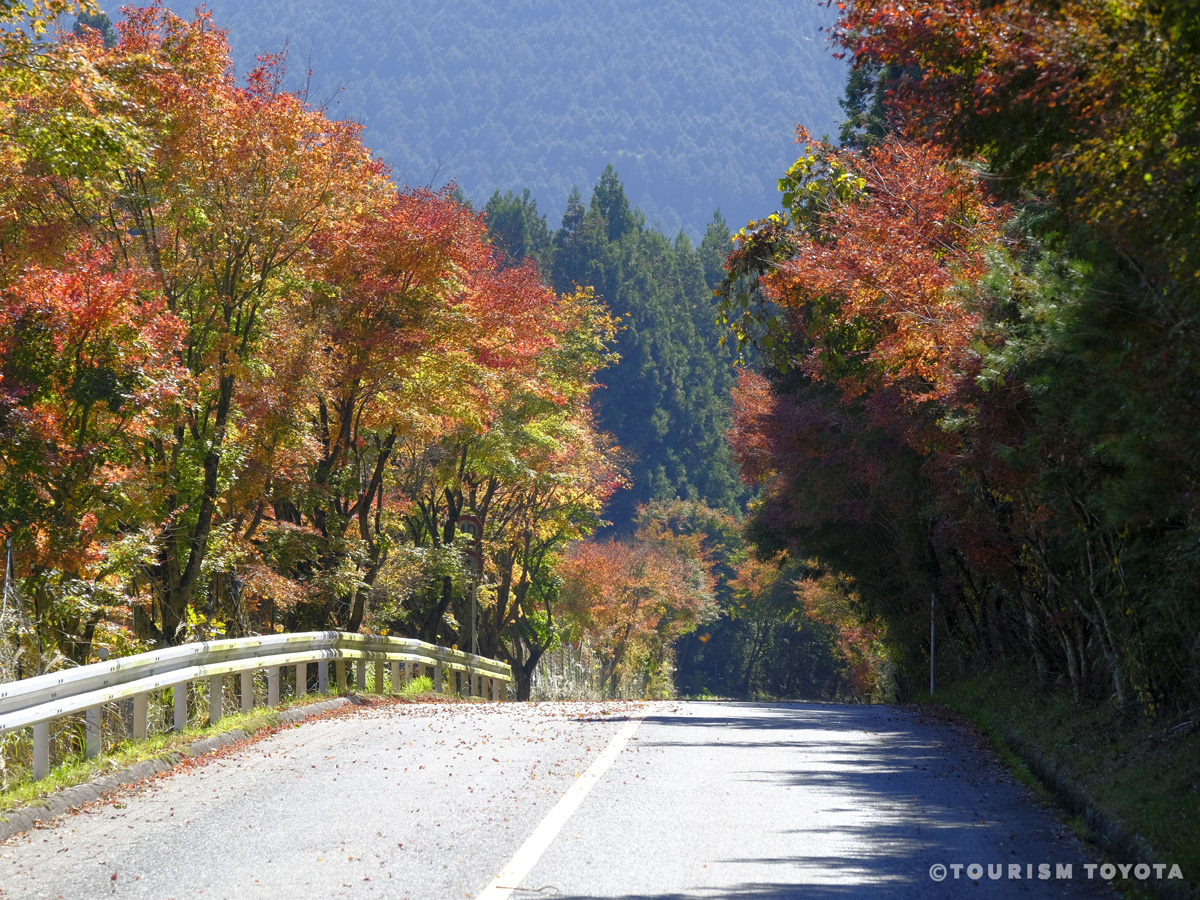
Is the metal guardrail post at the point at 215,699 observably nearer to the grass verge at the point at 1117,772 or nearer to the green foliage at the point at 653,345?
the grass verge at the point at 1117,772

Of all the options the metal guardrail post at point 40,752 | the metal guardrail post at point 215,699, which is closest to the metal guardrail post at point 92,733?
the metal guardrail post at point 40,752

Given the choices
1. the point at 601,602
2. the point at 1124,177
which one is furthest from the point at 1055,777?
the point at 601,602

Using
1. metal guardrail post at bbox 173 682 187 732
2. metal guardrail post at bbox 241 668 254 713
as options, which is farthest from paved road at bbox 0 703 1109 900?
metal guardrail post at bbox 241 668 254 713

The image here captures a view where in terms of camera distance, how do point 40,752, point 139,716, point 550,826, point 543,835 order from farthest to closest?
point 139,716
point 40,752
point 550,826
point 543,835

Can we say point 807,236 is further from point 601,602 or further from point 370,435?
point 601,602

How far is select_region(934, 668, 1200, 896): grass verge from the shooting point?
7367 mm

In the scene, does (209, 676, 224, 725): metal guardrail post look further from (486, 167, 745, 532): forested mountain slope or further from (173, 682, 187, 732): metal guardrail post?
(486, 167, 745, 532): forested mountain slope

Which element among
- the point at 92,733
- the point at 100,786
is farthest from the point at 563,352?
the point at 100,786

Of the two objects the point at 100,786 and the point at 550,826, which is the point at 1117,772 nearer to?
the point at 550,826

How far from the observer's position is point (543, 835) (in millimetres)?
7695

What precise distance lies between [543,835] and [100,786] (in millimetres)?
3658

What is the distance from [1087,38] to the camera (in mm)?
5828

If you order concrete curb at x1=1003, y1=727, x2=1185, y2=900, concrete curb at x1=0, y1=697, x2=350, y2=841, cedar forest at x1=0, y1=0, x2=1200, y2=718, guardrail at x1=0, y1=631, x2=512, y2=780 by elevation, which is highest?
cedar forest at x1=0, y1=0, x2=1200, y2=718

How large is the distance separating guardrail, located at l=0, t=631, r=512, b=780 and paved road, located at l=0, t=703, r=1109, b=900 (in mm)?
738
